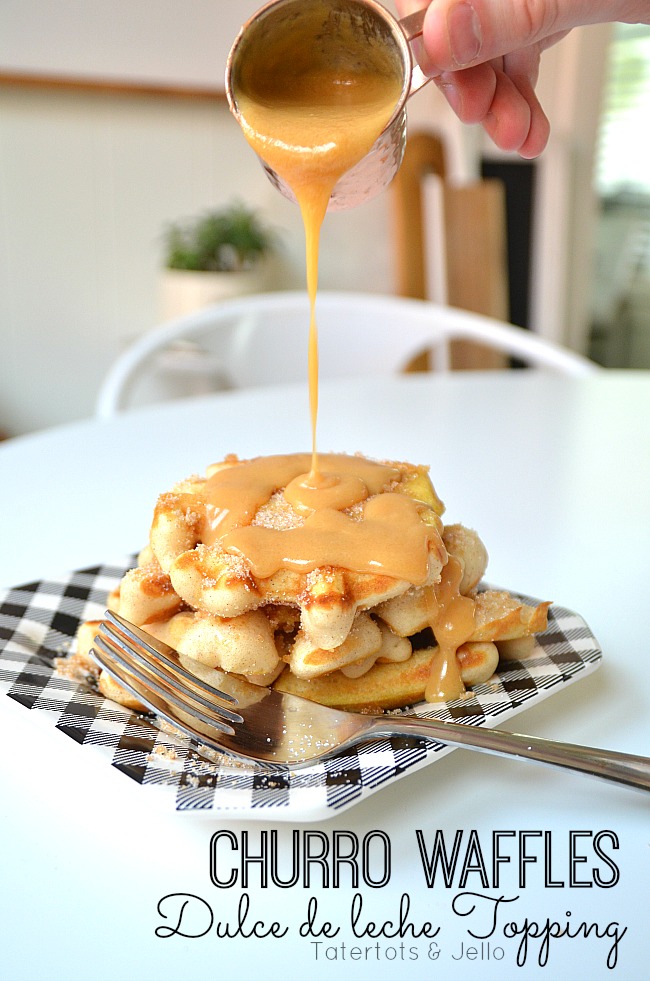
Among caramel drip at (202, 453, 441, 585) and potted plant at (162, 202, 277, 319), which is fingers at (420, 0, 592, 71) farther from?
potted plant at (162, 202, 277, 319)

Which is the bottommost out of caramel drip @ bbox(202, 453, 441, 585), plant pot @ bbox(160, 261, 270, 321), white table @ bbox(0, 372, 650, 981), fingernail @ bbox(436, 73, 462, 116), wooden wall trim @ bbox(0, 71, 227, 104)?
white table @ bbox(0, 372, 650, 981)

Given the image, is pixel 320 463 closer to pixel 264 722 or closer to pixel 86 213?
pixel 264 722

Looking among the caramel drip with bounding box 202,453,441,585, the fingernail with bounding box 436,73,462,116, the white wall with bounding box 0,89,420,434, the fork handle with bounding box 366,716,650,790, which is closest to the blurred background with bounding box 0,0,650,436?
the white wall with bounding box 0,89,420,434

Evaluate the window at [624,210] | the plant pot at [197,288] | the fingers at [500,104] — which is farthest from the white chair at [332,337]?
the window at [624,210]

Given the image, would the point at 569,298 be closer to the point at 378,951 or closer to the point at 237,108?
the point at 237,108

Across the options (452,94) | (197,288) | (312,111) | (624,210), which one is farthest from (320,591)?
(624,210)

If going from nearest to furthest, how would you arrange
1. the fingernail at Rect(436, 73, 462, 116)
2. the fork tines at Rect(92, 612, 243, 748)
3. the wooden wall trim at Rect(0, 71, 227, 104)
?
the fork tines at Rect(92, 612, 243, 748)
the fingernail at Rect(436, 73, 462, 116)
the wooden wall trim at Rect(0, 71, 227, 104)

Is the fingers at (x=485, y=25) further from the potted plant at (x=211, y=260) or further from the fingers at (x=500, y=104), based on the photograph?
the potted plant at (x=211, y=260)
